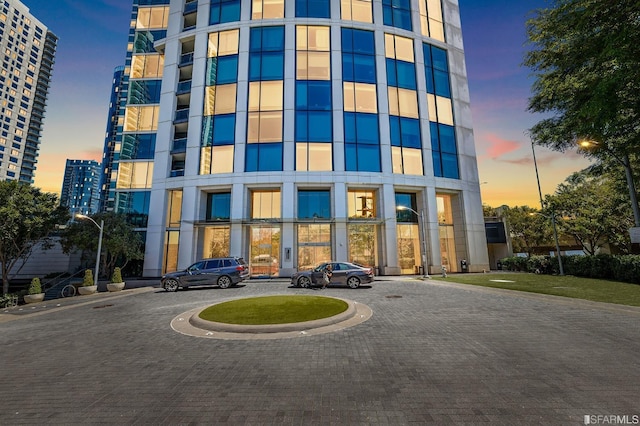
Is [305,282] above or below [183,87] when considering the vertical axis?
below

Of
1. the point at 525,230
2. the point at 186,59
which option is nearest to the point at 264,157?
the point at 186,59

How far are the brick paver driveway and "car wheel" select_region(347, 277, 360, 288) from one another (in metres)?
7.98

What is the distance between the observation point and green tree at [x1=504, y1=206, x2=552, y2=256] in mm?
47778

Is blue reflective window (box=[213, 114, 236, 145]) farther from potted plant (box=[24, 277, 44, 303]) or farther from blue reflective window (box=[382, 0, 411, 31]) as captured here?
blue reflective window (box=[382, 0, 411, 31])

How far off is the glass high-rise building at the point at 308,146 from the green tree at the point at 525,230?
1091 inches

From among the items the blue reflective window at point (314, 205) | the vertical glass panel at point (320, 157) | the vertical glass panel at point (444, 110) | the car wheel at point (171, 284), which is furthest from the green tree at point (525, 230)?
the car wheel at point (171, 284)

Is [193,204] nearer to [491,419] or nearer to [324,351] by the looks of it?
[324,351]

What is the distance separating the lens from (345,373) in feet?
16.8

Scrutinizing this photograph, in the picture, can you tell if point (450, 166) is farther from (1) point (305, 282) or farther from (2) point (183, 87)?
(2) point (183, 87)

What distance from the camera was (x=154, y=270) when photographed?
26.8 m

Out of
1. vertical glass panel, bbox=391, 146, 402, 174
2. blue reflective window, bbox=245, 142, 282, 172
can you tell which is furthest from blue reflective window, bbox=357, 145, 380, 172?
blue reflective window, bbox=245, 142, 282, 172

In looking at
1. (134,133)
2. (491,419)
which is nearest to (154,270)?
(134,133)

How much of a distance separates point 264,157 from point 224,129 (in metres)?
5.63

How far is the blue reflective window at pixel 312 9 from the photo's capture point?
101 ft
